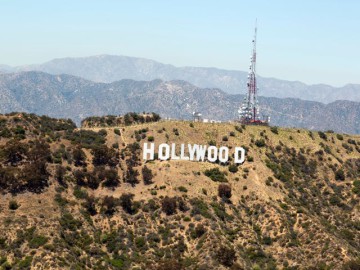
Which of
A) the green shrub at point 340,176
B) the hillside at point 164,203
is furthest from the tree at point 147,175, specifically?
the green shrub at point 340,176

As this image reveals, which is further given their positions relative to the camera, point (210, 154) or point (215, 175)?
point (210, 154)

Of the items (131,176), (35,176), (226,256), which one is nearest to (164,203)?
(131,176)

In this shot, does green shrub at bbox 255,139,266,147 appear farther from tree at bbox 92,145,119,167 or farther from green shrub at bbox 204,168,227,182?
tree at bbox 92,145,119,167

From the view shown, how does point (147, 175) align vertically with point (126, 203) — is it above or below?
above

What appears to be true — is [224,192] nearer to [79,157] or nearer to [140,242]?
[140,242]

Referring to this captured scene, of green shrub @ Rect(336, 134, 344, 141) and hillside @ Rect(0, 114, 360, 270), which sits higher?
green shrub @ Rect(336, 134, 344, 141)

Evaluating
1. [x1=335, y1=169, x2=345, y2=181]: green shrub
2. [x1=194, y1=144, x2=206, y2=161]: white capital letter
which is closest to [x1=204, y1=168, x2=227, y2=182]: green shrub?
[x1=194, y1=144, x2=206, y2=161]: white capital letter
